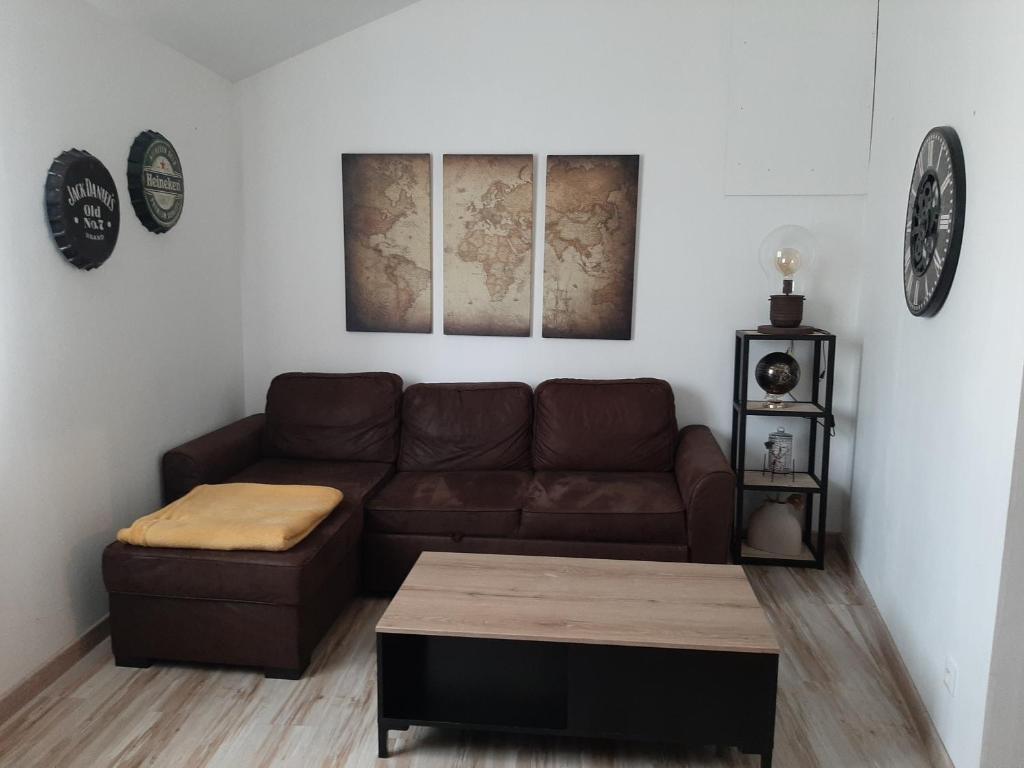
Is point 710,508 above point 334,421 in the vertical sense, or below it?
below

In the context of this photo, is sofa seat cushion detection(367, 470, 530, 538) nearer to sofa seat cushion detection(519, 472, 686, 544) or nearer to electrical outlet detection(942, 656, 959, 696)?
sofa seat cushion detection(519, 472, 686, 544)

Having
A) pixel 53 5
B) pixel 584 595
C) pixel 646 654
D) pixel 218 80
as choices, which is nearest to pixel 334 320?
pixel 218 80

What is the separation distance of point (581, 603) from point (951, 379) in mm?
1222

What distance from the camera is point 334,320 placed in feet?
12.7

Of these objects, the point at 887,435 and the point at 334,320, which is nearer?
the point at 887,435

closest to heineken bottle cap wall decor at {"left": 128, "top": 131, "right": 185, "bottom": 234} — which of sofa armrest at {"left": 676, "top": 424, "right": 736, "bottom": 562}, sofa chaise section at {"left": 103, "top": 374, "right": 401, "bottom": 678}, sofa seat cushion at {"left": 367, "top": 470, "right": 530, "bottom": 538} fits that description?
sofa chaise section at {"left": 103, "top": 374, "right": 401, "bottom": 678}

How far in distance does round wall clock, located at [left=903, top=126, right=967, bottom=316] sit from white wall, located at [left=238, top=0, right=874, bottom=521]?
3.11ft

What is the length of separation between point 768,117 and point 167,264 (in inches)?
105

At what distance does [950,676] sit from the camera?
2.08m

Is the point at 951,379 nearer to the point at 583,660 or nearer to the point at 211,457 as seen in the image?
the point at 583,660

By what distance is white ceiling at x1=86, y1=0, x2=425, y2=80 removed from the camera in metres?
2.89

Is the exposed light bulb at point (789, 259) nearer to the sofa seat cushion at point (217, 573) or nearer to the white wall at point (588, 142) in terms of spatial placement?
the white wall at point (588, 142)

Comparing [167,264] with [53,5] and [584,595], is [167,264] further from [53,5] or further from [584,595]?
[584,595]

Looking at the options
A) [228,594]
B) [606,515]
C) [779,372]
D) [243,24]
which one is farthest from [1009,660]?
[243,24]
